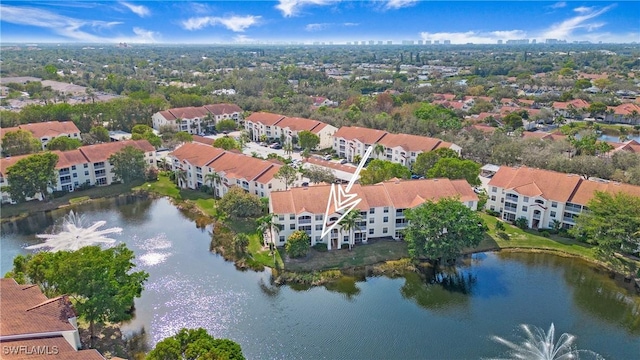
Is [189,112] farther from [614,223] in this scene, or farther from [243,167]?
[614,223]

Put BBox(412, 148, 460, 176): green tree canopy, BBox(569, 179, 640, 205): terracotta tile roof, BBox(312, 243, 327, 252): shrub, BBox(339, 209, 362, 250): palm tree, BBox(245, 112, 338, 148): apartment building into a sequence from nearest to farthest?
BBox(339, 209, 362, 250): palm tree → BBox(312, 243, 327, 252): shrub → BBox(569, 179, 640, 205): terracotta tile roof → BBox(412, 148, 460, 176): green tree canopy → BBox(245, 112, 338, 148): apartment building

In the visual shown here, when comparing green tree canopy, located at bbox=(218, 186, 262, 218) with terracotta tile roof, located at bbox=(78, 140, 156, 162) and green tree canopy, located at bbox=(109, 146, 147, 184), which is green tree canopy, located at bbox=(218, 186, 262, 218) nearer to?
green tree canopy, located at bbox=(109, 146, 147, 184)

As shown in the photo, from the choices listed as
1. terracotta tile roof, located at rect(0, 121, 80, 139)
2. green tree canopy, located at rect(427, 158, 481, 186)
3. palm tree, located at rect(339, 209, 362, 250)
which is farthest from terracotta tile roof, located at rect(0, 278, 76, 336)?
terracotta tile roof, located at rect(0, 121, 80, 139)

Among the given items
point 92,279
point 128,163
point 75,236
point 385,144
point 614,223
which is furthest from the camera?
point 385,144

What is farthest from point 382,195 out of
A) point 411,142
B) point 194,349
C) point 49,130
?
point 49,130

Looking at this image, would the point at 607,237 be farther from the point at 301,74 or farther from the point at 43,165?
the point at 301,74

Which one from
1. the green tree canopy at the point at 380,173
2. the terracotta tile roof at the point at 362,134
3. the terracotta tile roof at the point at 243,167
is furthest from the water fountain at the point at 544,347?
the terracotta tile roof at the point at 362,134
